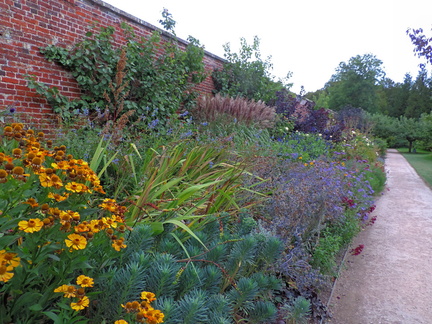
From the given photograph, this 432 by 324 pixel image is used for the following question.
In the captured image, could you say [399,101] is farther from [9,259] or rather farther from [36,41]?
[9,259]

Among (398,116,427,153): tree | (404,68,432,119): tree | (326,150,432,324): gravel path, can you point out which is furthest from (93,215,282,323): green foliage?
(404,68,432,119): tree

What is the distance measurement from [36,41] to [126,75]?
4.65 ft

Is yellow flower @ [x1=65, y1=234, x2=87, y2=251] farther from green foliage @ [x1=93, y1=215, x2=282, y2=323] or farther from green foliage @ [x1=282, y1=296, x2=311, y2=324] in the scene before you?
green foliage @ [x1=282, y1=296, x2=311, y2=324]

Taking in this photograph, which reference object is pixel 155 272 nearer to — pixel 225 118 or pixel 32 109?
pixel 32 109

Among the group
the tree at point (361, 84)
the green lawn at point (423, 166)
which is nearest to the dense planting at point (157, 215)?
the green lawn at point (423, 166)

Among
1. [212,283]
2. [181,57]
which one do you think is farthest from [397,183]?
[212,283]

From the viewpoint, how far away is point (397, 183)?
33.8ft

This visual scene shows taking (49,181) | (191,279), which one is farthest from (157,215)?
(49,181)

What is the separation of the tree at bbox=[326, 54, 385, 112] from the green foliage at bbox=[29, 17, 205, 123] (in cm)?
3802

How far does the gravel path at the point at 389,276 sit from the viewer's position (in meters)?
2.92

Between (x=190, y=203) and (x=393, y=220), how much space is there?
15.4 feet

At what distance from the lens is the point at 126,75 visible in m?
5.67

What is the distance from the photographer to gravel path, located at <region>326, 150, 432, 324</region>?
2916mm

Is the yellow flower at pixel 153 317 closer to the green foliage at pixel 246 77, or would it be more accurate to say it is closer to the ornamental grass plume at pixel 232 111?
the ornamental grass plume at pixel 232 111
